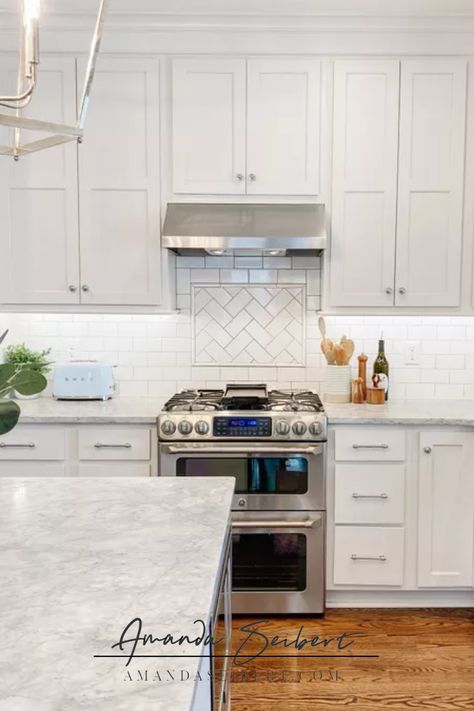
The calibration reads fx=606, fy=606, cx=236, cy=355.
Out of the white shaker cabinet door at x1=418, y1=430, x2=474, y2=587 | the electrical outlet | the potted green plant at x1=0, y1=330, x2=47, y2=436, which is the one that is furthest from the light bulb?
the electrical outlet

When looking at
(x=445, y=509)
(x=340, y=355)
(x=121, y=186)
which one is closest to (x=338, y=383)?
(x=340, y=355)

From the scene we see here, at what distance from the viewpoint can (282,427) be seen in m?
2.80

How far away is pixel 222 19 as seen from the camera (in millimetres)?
2992

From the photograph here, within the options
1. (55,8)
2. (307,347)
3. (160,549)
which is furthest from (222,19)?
(160,549)

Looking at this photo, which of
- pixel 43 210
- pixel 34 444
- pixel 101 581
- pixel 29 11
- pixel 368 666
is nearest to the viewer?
pixel 29 11

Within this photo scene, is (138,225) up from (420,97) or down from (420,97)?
down

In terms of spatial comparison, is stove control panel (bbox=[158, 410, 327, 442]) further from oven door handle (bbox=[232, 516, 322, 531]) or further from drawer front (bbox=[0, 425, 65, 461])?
drawer front (bbox=[0, 425, 65, 461])

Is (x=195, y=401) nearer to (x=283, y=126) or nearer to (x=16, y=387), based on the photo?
(x=283, y=126)

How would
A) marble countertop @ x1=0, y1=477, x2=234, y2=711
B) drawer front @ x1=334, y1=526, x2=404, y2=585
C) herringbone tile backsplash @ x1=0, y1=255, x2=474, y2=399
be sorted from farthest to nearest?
herringbone tile backsplash @ x1=0, y1=255, x2=474, y2=399, drawer front @ x1=334, y1=526, x2=404, y2=585, marble countertop @ x1=0, y1=477, x2=234, y2=711

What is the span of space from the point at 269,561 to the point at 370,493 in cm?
58

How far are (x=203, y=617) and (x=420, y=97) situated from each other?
9.42ft

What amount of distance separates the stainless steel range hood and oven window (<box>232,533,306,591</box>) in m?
1.38

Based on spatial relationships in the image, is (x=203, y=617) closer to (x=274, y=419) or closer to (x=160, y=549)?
(x=160, y=549)

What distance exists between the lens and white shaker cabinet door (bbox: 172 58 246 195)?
304 centimetres
